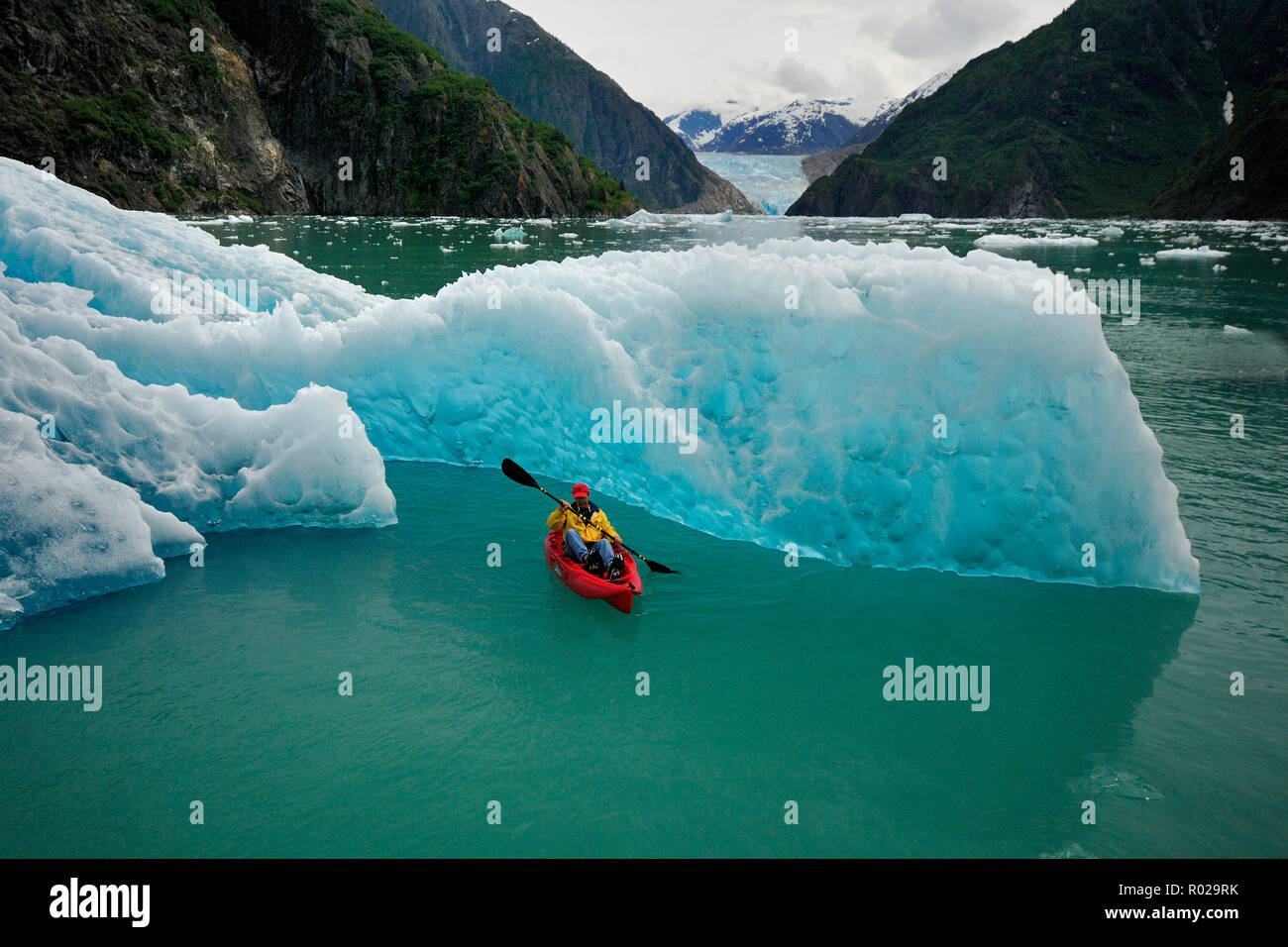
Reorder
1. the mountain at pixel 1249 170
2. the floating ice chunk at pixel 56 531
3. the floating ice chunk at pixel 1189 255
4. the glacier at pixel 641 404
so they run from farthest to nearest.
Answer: the mountain at pixel 1249 170, the floating ice chunk at pixel 1189 255, the glacier at pixel 641 404, the floating ice chunk at pixel 56 531

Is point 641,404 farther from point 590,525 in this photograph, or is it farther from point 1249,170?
point 1249,170

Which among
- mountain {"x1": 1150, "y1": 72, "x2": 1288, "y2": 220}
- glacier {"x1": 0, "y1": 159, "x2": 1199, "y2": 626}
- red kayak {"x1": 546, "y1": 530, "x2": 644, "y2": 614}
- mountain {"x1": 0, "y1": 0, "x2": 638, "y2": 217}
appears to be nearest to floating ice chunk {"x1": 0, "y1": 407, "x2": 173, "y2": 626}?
glacier {"x1": 0, "y1": 159, "x2": 1199, "y2": 626}

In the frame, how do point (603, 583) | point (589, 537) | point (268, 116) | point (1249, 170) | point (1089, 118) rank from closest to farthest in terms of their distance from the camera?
point (603, 583) → point (589, 537) → point (1249, 170) → point (268, 116) → point (1089, 118)

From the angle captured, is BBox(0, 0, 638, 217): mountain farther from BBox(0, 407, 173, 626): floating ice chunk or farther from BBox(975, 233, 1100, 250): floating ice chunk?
BBox(0, 407, 173, 626): floating ice chunk

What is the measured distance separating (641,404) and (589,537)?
2.99m

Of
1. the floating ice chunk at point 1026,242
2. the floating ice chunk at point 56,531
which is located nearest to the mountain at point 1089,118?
the floating ice chunk at point 1026,242

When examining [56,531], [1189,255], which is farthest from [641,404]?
[1189,255]

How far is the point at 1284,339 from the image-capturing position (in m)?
22.4

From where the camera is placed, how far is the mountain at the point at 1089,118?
393ft

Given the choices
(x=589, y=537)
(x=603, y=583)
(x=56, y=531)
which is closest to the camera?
(x=56, y=531)

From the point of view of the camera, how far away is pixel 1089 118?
128000 millimetres

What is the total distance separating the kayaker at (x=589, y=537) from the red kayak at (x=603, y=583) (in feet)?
0.32

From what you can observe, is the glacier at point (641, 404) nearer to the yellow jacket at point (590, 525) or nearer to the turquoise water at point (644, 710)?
the turquoise water at point (644, 710)
